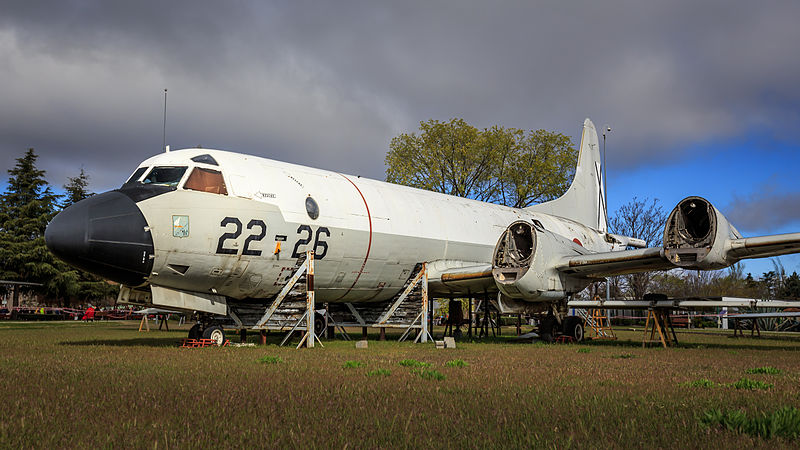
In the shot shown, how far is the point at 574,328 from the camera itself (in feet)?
52.9

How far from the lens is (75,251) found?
10.2 metres

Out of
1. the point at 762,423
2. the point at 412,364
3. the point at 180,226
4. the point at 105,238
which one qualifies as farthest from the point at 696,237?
the point at 105,238

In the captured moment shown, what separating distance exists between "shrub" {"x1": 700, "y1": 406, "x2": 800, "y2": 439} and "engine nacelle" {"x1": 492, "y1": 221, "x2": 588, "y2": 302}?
9.63 metres

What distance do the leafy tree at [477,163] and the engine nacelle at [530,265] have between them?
62.4 ft

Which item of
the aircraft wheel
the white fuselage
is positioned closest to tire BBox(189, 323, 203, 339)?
the white fuselage

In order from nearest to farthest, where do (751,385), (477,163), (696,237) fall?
(751,385) < (696,237) < (477,163)

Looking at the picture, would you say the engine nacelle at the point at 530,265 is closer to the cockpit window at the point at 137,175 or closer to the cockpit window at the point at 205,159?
the cockpit window at the point at 205,159

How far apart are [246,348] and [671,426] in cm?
916

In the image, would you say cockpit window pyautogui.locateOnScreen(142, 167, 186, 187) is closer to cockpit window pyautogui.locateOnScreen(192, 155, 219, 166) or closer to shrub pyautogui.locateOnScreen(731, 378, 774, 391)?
cockpit window pyautogui.locateOnScreen(192, 155, 219, 166)

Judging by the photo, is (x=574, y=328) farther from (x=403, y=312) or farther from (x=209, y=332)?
(x=209, y=332)

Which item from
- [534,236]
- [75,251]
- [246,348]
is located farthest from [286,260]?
[534,236]

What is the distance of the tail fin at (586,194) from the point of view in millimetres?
22719

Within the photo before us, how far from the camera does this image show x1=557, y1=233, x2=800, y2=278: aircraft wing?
38.8 ft

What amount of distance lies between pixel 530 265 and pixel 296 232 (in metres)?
5.44
